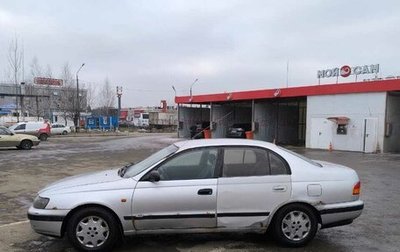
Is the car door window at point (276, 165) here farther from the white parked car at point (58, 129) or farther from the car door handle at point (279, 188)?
the white parked car at point (58, 129)

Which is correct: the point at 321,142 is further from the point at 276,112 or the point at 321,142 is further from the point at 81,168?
the point at 81,168

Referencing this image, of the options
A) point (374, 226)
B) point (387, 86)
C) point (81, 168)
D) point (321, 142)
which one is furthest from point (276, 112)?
point (374, 226)

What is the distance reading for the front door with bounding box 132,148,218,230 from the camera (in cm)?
547

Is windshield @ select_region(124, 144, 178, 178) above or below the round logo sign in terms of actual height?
below

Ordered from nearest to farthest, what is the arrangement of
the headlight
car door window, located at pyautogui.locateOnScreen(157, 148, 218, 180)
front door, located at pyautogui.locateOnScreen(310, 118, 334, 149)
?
the headlight → car door window, located at pyautogui.locateOnScreen(157, 148, 218, 180) → front door, located at pyautogui.locateOnScreen(310, 118, 334, 149)

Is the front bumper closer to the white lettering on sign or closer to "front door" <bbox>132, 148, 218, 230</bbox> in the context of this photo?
"front door" <bbox>132, 148, 218, 230</bbox>

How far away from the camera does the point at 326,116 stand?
92.9 ft

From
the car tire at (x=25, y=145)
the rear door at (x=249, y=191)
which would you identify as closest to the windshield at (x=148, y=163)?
the rear door at (x=249, y=191)

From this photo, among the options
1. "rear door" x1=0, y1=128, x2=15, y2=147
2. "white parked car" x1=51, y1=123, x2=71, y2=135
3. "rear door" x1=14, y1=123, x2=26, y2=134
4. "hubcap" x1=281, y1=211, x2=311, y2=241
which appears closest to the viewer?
"hubcap" x1=281, y1=211, x2=311, y2=241

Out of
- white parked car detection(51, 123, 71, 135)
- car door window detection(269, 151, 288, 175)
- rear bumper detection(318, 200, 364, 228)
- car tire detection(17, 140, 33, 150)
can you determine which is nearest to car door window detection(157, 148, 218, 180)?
car door window detection(269, 151, 288, 175)

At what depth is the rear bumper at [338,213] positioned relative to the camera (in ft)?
19.1

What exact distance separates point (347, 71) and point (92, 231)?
1199 inches

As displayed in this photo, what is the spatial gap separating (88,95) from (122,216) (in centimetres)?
8124

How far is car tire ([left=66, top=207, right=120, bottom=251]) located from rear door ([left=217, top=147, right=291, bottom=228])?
4.70 feet
